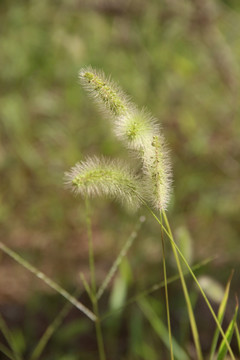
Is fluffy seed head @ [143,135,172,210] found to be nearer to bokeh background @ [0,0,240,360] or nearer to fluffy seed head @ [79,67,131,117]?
fluffy seed head @ [79,67,131,117]

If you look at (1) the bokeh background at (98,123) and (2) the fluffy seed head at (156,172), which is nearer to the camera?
(2) the fluffy seed head at (156,172)

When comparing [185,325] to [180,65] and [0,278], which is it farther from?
[180,65]

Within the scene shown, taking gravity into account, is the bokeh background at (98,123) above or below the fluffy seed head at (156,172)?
above

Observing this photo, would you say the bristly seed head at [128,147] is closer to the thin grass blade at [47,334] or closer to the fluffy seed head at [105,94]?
the fluffy seed head at [105,94]

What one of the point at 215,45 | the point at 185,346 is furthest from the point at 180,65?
the point at 185,346

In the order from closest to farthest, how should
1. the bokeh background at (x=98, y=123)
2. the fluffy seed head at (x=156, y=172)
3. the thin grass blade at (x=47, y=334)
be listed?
the fluffy seed head at (x=156, y=172) → the thin grass blade at (x=47, y=334) → the bokeh background at (x=98, y=123)

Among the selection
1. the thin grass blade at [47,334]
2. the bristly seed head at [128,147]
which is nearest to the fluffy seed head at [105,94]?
the bristly seed head at [128,147]
